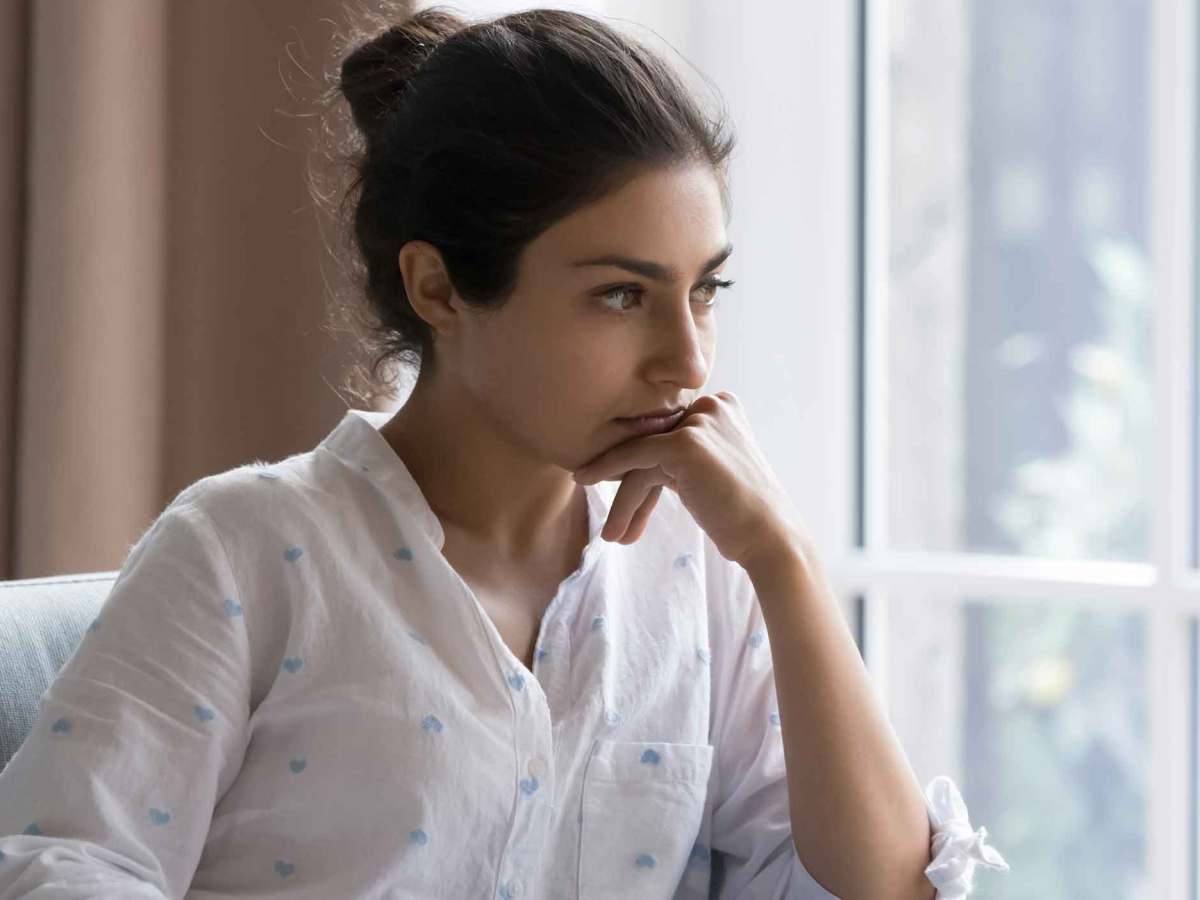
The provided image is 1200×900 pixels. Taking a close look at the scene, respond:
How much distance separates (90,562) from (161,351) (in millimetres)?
252

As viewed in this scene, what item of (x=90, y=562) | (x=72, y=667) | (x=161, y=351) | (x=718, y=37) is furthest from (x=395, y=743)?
(x=718, y=37)

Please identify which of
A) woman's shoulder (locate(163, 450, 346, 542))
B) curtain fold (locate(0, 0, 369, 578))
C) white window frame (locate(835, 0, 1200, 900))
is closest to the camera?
woman's shoulder (locate(163, 450, 346, 542))

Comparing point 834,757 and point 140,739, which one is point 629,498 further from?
point 140,739

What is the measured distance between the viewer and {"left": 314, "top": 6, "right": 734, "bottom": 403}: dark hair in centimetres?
116

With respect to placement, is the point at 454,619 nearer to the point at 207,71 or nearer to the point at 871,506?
the point at 207,71

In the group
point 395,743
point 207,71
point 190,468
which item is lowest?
point 395,743

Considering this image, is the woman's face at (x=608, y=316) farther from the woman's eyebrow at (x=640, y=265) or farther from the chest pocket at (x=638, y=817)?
the chest pocket at (x=638, y=817)

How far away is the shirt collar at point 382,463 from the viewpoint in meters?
1.21

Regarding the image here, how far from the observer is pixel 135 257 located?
168 centimetres

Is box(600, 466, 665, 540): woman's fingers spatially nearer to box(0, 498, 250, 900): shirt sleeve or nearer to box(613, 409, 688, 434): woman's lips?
box(613, 409, 688, 434): woman's lips

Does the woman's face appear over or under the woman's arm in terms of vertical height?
over

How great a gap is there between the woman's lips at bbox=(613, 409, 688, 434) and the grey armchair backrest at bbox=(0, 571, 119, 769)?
1.47 ft

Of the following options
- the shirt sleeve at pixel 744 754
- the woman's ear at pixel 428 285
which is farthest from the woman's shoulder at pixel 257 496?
the shirt sleeve at pixel 744 754

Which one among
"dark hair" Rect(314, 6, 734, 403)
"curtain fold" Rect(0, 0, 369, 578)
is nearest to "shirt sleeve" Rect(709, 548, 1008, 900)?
"dark hair" Rect(314, 6, 734, 403)
